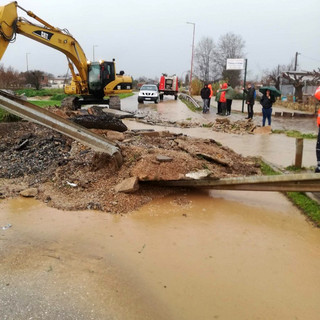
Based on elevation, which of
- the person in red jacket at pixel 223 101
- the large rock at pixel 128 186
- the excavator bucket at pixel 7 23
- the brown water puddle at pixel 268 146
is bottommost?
the large rock at pixel 128 186

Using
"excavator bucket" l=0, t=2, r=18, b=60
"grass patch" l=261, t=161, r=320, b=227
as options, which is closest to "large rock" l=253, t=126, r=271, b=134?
"grass patch" l=261, t=161, r=320, b=227

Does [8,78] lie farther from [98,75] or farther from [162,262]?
[162,262]

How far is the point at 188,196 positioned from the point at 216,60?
6336cm

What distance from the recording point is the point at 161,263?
396 centimetres

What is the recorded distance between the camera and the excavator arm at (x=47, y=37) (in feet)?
37.7

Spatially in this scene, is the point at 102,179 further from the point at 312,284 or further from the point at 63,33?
the point at 63,33

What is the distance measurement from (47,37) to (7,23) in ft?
8.96

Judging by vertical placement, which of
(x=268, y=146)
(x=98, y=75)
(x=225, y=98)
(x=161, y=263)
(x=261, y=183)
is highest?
(x=98, y=75)

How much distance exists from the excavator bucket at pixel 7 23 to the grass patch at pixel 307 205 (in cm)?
1013

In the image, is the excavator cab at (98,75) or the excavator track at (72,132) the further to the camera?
the excavator cab at (98,75)

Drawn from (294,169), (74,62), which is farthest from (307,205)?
(74,62)

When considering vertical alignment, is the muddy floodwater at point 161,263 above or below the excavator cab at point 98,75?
below

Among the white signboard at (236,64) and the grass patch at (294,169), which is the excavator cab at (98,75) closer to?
the white signboard at (236,64)

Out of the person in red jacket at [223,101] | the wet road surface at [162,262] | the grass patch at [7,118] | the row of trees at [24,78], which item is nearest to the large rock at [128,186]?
the wet road surface at [162,262]
